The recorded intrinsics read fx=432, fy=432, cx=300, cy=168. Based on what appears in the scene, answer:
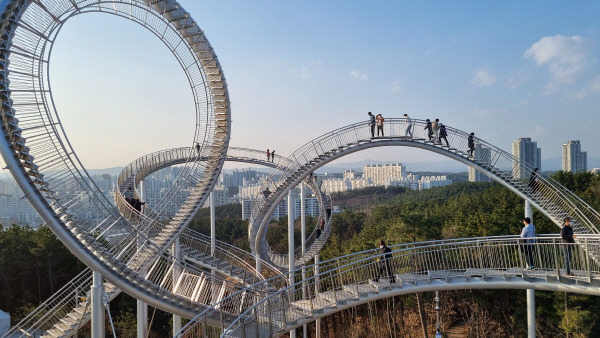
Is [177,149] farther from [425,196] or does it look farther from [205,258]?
[425,196]

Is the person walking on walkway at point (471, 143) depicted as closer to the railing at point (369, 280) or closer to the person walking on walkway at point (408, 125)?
the person walking on walkway at point (408, 125)

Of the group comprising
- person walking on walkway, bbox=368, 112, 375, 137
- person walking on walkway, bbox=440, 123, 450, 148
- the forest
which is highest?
person walking on walkway, bbox=368, 112, 375, 137

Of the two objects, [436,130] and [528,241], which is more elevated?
[436,130]

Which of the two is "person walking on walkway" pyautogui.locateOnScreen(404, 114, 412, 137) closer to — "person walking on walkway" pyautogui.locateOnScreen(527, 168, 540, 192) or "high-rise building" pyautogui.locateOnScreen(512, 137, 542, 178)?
"person walking on walkway" pyautogui.locateOnScreen(527, 168, 540, 192)

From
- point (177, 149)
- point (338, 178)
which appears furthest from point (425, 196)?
point (177, 149)

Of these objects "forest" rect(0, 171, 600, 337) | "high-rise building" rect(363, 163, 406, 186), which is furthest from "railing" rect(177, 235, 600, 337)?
Result: "high-rise building" rect(363, 163, 406, 186)

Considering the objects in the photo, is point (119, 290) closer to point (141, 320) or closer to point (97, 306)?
point (141, 320)

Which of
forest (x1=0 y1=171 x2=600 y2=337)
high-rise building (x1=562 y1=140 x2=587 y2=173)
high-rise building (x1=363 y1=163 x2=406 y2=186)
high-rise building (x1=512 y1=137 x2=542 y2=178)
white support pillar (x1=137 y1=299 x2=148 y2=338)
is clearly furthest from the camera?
high-rise building (x1=363 y1=163 x2=406 y2=186)

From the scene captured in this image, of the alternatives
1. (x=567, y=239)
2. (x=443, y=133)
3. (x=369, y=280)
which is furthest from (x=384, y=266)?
(x=443, y=133)
